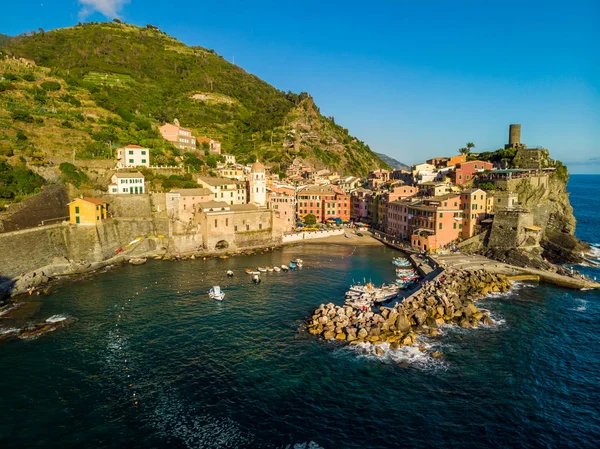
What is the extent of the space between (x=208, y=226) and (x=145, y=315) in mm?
24789

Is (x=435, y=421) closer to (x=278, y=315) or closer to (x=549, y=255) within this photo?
(x=278, y=315)

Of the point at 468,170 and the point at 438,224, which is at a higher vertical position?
the point at 468,170

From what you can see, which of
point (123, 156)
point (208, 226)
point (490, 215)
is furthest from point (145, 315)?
point (490, 215)

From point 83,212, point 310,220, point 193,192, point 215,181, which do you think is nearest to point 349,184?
point 310,220

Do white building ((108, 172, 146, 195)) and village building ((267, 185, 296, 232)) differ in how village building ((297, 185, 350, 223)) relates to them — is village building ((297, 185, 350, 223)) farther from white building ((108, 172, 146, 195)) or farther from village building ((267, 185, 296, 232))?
Answer: white building ((108, 172, 146, 195))

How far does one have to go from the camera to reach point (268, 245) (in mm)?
64000

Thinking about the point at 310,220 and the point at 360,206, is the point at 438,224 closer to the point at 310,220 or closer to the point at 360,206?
the point at 310,220

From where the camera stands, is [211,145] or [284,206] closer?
[284,206]

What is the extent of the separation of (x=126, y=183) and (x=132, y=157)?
8960mm

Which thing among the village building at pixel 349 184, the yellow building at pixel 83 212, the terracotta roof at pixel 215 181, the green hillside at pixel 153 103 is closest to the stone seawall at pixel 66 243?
the yellow building at pixel 83 212

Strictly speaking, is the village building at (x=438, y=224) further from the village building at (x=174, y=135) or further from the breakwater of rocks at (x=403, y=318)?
the village building at (x=174, y=135)

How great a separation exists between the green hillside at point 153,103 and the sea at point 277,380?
45.0 metres

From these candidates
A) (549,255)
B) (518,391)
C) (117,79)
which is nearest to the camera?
(518,391)

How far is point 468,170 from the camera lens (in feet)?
229
